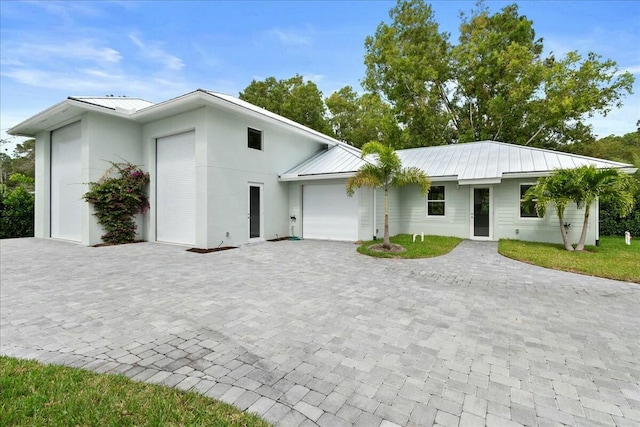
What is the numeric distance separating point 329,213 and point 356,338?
924cm

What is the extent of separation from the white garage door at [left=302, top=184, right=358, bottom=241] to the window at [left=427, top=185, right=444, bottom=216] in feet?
12.8

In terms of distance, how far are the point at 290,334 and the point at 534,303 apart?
Result: 4.10m

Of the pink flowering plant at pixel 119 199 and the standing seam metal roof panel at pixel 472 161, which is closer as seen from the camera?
the pink flowering plant at pixel 119 199

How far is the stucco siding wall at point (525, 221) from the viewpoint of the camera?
10.7 m

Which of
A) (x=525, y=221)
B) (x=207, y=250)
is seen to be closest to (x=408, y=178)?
(x=525, y=221)

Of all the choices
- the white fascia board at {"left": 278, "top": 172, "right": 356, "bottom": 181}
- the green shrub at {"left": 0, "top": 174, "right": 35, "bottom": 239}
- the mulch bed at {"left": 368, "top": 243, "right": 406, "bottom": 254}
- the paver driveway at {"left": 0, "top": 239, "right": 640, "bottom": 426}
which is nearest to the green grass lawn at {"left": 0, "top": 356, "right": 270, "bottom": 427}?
the paver driveway at {"left": 0, "top": 239, "right": 640, "bottom": 426}

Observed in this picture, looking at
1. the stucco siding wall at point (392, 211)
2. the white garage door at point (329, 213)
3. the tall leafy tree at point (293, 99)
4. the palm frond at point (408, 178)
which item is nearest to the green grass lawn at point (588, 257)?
the palm frond at point (408, 178)

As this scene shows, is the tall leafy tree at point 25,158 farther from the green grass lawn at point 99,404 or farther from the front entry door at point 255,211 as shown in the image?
the green grass lawn at point 99,404

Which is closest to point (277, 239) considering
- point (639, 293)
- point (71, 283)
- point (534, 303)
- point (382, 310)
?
point (71, 283)

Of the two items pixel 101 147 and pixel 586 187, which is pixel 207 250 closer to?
pixel 101 147

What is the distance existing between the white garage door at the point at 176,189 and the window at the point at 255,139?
7.00 ft

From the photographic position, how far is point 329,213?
41.6 ft

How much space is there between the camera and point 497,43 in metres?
18.2

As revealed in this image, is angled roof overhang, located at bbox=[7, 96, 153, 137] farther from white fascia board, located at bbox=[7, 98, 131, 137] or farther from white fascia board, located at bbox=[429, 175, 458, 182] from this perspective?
white fascia board, located at bbox=[429, 175, 458, 182]
